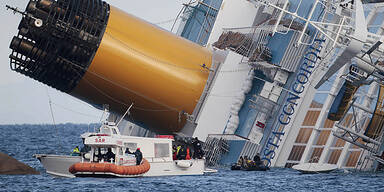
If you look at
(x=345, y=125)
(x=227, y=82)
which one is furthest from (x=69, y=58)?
(x=345, y=125)

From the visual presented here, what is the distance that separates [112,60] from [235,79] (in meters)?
8.48

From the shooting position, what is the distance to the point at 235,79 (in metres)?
42.7

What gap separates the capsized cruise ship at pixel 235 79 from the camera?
3684 centimetres

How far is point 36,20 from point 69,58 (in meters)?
2.74

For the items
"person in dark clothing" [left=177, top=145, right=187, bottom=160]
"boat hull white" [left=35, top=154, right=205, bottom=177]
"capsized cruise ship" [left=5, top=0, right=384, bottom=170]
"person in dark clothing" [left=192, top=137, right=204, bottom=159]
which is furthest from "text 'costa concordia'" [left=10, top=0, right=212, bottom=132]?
"boat hull white" [left=35, top=154, right=205, bottom=177]

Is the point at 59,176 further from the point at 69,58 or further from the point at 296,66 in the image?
the point at 296,66

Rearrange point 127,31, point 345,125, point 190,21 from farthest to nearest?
point 190,21 < point 345,125 < point 127,31

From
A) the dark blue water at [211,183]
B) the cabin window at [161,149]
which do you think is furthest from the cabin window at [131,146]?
the dark blue water at [211,183]

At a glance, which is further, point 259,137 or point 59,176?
point 259,137

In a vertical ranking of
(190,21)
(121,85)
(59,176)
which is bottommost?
(59,176)

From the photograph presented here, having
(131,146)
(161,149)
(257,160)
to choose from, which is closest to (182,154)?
(161,149)

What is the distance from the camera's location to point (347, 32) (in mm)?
36406

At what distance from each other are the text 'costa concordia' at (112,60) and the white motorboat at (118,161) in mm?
3700

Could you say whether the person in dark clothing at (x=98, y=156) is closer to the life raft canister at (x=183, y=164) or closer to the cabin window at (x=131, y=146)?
the cabin window at (x=131, y=146)
